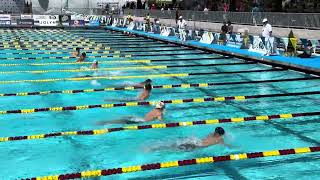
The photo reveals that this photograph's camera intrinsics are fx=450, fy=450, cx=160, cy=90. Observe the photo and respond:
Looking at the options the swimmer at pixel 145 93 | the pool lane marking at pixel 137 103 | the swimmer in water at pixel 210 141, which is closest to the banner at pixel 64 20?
the swimmer at pixel 145 93

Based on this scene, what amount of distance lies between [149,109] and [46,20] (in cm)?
3033

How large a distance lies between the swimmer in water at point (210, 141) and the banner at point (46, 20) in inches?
1294

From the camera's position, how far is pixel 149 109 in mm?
11039

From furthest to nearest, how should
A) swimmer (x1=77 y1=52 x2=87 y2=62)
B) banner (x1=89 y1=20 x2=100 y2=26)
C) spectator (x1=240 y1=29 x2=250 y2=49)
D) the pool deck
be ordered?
banner (x1=89 y1=20 x2=100 y2=26), spectator (x1=240 y1=29 x2=250 y2=49), swimmer (x1=77 y1=52 x2=87 y2=62), the pool deck

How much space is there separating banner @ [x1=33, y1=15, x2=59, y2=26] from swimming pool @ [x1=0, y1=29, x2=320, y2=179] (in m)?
20.6

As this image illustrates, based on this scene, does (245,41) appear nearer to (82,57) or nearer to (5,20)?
(82,57)

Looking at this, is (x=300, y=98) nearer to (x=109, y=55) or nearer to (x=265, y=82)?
(x=265, y=82)

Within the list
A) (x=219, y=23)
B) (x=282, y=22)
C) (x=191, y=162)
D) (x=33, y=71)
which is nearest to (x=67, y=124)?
(x=191, y=162)

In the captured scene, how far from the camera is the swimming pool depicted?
7.43 meters

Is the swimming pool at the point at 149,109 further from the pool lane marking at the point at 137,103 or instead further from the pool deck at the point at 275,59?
the pool deck at the point at 275,59

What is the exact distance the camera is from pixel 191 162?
6.35 metres

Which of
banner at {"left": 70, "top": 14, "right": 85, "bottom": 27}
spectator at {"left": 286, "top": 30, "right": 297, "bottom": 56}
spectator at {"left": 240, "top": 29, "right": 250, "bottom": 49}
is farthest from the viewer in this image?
banner at {"left": 70, "top": 14, "right": 85, "bottom": 27}

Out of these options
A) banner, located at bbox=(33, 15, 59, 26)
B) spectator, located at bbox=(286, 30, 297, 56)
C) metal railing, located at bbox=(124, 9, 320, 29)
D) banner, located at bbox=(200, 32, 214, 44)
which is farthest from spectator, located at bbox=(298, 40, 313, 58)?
banner, located at bbox=(33, 15, 59, 26)

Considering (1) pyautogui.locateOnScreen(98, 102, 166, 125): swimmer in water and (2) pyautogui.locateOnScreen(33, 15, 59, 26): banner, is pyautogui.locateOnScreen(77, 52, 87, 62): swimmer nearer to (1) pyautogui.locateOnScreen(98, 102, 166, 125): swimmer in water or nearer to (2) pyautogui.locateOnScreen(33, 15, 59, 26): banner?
(1) pyautogui.locateOnScreen(98, 102, 166, 125): swimmer in water
